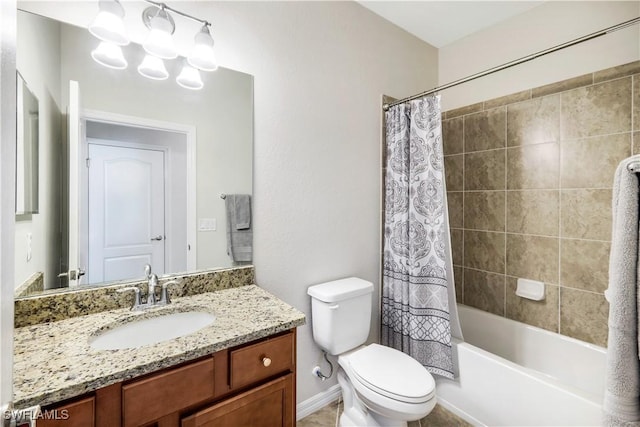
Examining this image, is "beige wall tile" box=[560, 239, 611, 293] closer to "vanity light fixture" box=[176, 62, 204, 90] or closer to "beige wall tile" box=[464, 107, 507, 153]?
"beige wall tile" box=[464, 107, 507, 153]

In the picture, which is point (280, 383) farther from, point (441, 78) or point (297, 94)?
point (441, 78)

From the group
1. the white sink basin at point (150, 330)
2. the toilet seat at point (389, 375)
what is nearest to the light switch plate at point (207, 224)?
the white sink basin at point (150, 330)

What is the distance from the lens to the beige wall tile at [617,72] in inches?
64.4

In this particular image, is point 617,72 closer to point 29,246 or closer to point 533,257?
point 533,257

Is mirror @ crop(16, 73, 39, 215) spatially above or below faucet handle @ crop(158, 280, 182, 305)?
above

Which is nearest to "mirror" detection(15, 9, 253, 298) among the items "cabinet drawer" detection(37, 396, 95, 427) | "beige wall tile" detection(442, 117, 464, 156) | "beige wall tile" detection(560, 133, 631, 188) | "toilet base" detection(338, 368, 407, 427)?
"cabinet drawer" detection(37, 396, 95, 427)

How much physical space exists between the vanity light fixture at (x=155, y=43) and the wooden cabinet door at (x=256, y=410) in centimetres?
134

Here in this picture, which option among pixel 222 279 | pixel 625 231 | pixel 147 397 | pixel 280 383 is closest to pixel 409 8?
pixel 625 231

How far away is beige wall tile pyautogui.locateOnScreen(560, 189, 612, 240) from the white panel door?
233 centimetres

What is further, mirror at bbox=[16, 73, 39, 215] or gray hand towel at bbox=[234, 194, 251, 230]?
gray hand towel at bbox=[234, 194, 251, 230]

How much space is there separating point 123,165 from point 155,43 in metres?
0.53

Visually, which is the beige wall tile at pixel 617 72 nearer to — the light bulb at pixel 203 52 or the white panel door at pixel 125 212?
the light bulb at pixel 203 52

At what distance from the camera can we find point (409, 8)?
2.02 m

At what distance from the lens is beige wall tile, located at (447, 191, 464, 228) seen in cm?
240
